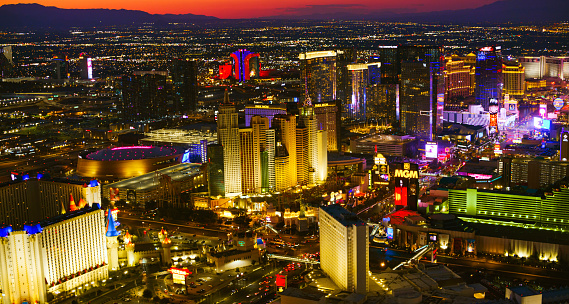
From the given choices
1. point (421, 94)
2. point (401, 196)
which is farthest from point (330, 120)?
point (401, 196)

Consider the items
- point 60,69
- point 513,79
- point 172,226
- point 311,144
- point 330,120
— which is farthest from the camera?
point 60,69

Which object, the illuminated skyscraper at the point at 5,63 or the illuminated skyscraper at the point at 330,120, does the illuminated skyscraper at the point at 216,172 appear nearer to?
the illuminated skyscraper at the point at 330,120

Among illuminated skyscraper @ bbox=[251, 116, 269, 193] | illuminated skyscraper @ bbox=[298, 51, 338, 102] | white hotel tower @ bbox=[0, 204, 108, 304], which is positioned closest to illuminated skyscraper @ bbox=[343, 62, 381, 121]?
illuminated skyscraper @ bbox=[298, 51, 338, 102]

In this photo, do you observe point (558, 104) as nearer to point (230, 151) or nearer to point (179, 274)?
point (230, 151)

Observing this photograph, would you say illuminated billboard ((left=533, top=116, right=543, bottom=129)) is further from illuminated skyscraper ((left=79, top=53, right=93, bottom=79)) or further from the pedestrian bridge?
illuminated skyscraper ((left=79, top=53, right=93, bottom=79))

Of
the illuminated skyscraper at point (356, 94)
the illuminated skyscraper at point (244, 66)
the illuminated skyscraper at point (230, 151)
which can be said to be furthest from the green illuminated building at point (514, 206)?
the illuminated skyscraper at point (244, 66)

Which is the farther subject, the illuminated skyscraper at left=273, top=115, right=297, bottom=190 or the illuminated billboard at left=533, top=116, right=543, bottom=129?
the illuminated billboard at left=533, top=116, right=543, bottom=129

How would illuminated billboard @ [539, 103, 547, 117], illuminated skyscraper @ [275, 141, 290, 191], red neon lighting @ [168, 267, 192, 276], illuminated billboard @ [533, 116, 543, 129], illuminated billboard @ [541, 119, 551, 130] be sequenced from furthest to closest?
illuminated billboard @ [539, 103, 547, 117], illuminated billboard @ [533, 116, 543, 129], illuminated billboard @ [541, 119, 551, 130], illuminated skyscraper @ [275, 141, 290, 191], red neon lighting @ [168, 267, 192, 276]
